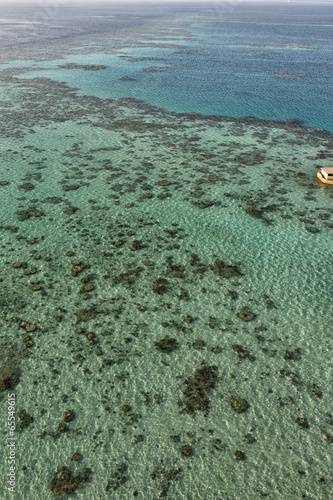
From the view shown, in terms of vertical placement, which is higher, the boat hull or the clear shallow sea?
the boat hull

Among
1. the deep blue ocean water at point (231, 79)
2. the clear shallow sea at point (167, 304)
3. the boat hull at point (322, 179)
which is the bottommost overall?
the clear shallow sea at point (167, 304)

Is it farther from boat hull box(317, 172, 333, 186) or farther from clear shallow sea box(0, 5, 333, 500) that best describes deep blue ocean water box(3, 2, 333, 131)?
boat hull box(317, 172, 333, 186)

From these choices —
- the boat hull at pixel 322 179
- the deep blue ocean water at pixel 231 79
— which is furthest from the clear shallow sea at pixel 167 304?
the deep blue ocean water at pixel 231 79

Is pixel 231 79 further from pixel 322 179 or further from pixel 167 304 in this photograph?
pixel 167 304

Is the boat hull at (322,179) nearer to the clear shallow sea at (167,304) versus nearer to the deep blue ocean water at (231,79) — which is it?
the clear shallow sea at (167,304)

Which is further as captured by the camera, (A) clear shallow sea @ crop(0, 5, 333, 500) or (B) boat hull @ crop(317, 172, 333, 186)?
(B) boat hull @ crop(317, 172, 333, 186)

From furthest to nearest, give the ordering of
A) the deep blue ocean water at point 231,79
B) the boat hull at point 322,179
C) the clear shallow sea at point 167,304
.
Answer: the deep blue ocean water at point 231,79 < the boat hull at point 322,179 < the clear shallow sea at point 167,304

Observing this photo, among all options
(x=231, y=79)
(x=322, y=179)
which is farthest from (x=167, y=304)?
(x=231, y=79)

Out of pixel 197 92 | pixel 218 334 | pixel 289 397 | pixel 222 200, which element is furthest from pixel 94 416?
pixel 197 92

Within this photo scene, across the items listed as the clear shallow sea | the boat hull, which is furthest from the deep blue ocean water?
the boat hull
